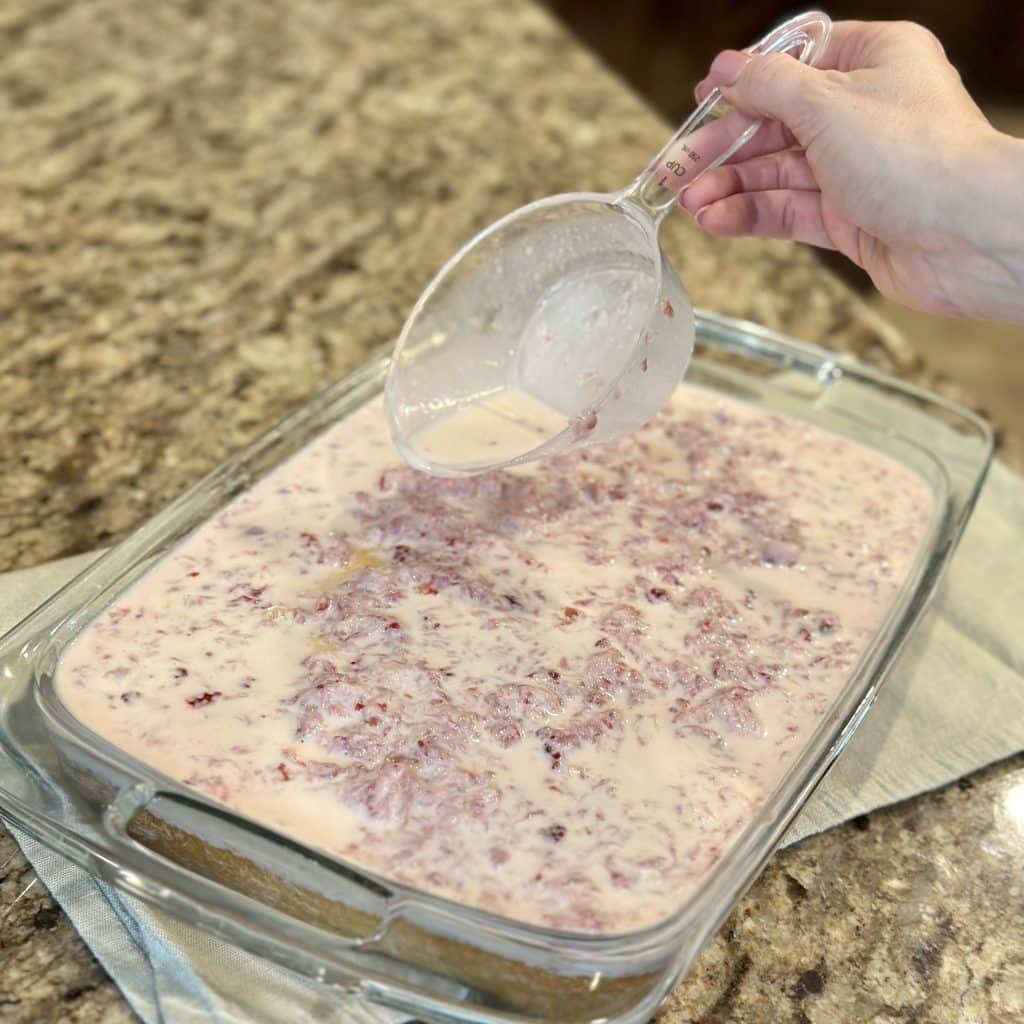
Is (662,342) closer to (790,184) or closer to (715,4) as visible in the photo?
(790,184)

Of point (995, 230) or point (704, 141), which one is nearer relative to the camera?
point (995, 230)

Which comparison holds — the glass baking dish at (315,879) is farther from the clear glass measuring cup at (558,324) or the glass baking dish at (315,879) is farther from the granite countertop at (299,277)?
the clear glass measuring cup at (558,324)

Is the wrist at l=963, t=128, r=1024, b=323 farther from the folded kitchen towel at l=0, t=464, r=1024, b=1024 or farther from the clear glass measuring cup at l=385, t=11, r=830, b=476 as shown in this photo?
the folded kitchen towel at l=0, t=464, r=1024, b=1024

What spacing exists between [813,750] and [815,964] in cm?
16

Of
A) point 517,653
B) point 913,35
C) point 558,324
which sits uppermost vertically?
point 913,35

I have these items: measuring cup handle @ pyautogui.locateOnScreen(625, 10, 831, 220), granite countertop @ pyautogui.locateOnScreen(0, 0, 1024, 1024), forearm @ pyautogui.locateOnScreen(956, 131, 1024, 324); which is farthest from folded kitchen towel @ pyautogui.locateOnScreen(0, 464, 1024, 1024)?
measuring cup handle @ pyautogui.locateOnScreen(625, 10, 831, 220)

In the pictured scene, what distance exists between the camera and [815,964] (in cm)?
105

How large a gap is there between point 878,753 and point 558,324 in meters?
0.51

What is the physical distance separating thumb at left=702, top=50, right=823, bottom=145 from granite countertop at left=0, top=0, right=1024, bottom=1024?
24.0 inches

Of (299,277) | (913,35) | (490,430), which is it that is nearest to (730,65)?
(913,35)

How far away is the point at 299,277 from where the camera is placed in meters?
1.84

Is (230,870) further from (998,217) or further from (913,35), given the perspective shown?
(913,35)

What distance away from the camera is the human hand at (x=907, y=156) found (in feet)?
3.74

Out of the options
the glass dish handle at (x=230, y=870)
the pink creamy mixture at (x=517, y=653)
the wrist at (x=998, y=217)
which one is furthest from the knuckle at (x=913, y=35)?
the glass dish handle at (x=230, y=870)
